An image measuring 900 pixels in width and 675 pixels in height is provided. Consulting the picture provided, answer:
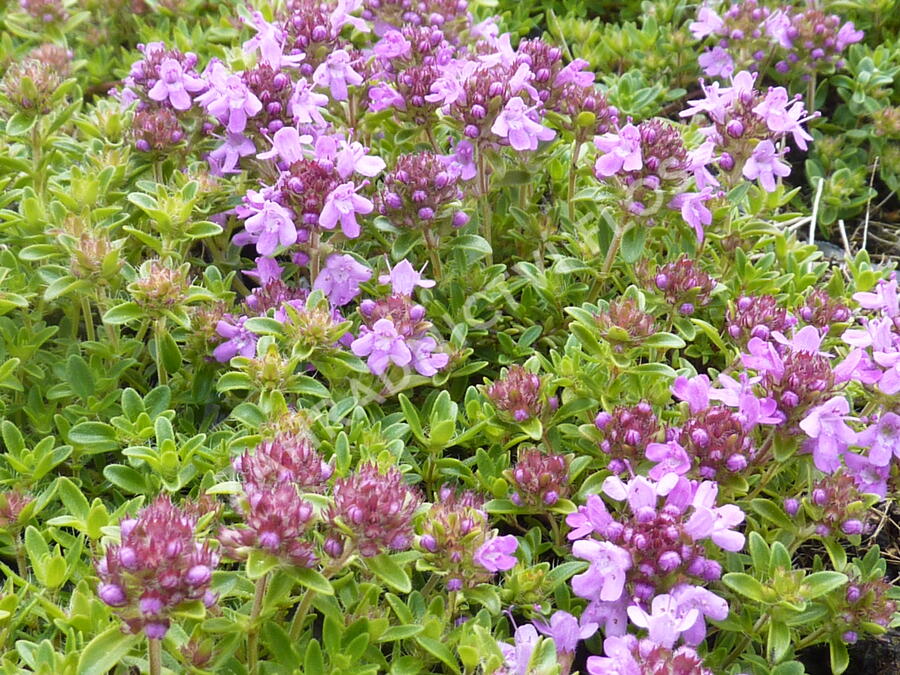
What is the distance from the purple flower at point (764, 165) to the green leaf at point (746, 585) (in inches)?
58.9

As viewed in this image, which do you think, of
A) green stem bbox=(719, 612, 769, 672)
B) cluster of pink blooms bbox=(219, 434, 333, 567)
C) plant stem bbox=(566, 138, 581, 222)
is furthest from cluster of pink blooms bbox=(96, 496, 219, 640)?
plant stem bbox=(566, 138, 581, 222)

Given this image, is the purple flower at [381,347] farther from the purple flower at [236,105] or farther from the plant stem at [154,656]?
the plant stem at [154,656]

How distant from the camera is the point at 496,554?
2271 mm

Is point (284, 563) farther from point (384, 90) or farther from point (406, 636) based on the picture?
point (384, 90)

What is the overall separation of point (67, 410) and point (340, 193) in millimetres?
1067

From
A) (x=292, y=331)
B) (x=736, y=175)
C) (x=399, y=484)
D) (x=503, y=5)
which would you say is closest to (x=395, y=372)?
(x=292, y=331)

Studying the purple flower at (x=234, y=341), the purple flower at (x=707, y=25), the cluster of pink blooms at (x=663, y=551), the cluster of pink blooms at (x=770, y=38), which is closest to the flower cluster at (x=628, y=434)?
the cluster of pink blooms at (x=663, y=551)

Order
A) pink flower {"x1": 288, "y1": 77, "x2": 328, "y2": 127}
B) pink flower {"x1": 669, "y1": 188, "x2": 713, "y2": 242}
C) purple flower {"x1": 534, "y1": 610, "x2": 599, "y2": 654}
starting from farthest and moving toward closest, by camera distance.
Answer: pink flower {"x1": 288, "y1": 77, "x2": 328, "y2": 127} → pink flower {"x1": 669, "y1": 188, "x2": 713, "y2": 242} → purple flower {"x1": 534, "y1": 610, "x2": 599, "y2": 654}

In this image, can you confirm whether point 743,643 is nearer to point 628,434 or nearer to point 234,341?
point 628,434

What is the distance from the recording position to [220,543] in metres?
2.08

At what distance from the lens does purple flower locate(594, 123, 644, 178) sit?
2.86m

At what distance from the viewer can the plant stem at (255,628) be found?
2061 mm

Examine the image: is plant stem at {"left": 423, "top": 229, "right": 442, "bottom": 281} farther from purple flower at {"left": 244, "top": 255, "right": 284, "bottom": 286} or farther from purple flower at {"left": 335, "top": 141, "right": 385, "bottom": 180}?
purple flower at {"left": 244, "top": 255, "right": 284, "bottom": 286}

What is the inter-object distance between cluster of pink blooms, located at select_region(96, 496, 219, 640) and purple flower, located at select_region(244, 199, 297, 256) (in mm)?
1099
